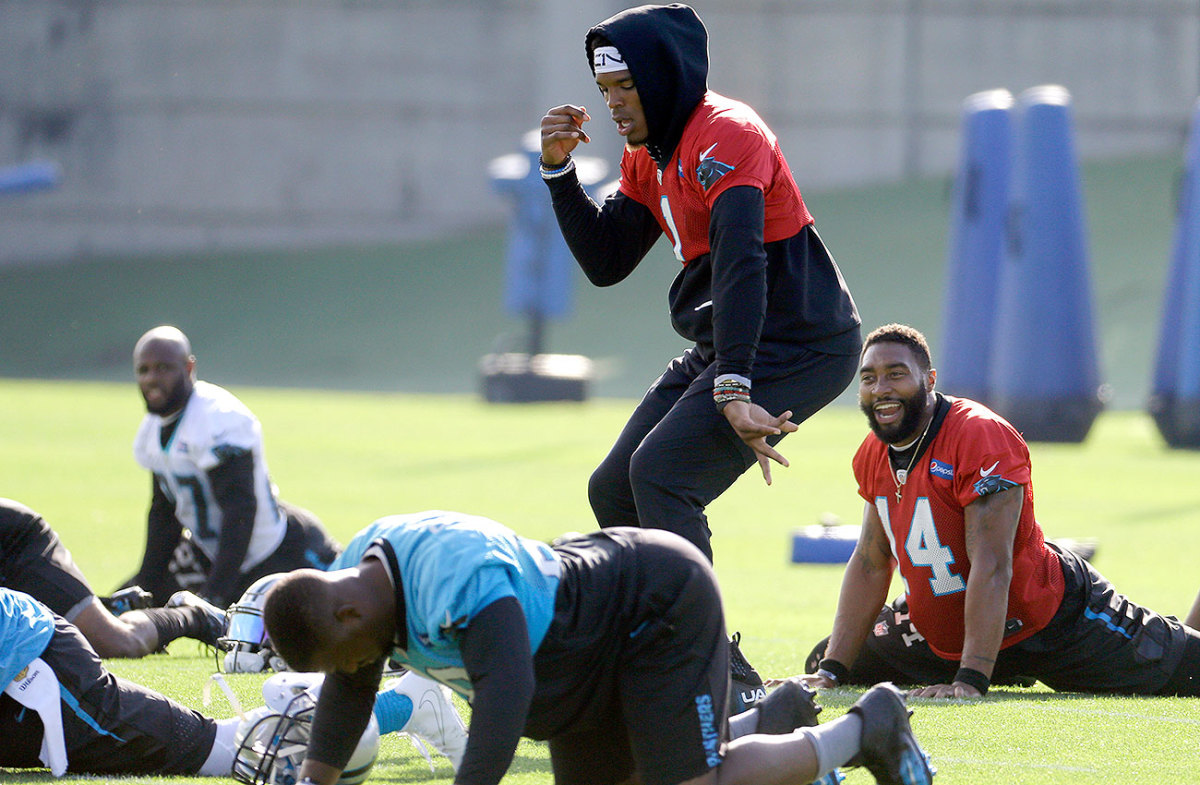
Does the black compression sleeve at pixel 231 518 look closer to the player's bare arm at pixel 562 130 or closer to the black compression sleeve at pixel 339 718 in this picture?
the player's bare arm at pixel 562 130

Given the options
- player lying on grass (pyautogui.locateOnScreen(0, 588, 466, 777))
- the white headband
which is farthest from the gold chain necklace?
player lying on grass (pyautogui.locateOnScreen(0, 588, 466, 777))

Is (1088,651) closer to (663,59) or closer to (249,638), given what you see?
(663,59)

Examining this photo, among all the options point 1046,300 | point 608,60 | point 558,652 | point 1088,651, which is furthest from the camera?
point 1046,300

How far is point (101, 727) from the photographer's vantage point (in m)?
4.16

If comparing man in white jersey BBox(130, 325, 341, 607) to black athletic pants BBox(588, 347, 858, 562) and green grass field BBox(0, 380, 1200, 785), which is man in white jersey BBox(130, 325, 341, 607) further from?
black athletic pants BBox(588, 347, 858, 562)

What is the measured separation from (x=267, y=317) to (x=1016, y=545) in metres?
26.8

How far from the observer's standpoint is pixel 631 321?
2945cm

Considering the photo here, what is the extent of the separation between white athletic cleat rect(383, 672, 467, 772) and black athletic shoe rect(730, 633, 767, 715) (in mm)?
780

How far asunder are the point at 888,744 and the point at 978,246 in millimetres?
14113

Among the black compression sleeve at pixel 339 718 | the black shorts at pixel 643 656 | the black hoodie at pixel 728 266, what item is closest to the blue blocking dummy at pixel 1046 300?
the black hoodie at pixel 728 266

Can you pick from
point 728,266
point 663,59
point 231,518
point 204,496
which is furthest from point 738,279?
point 204,496

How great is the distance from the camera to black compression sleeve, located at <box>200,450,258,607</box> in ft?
23.0

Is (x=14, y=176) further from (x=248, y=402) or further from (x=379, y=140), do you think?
(x=379, y=140)

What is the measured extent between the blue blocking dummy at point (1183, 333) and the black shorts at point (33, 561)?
12394mm
